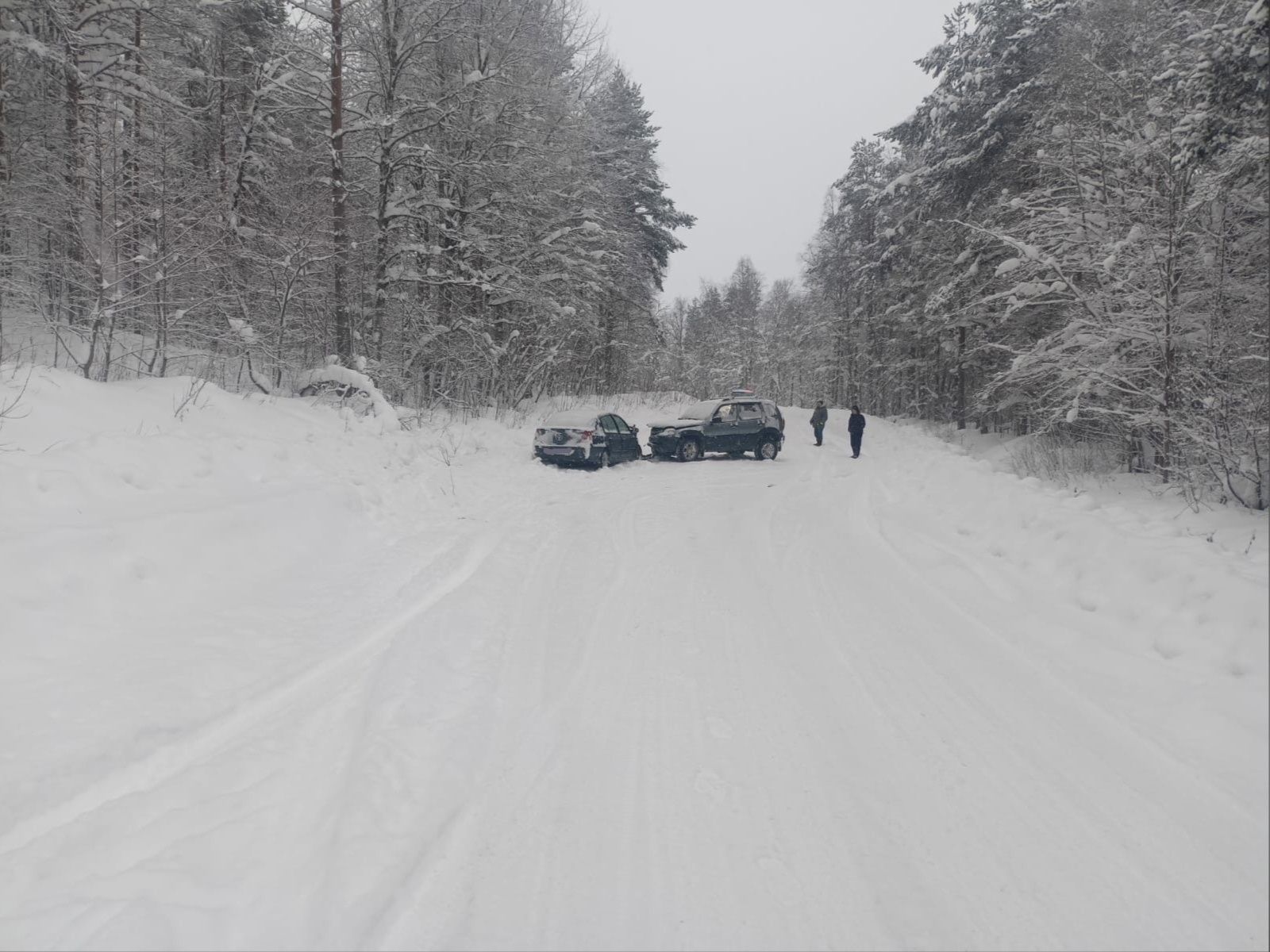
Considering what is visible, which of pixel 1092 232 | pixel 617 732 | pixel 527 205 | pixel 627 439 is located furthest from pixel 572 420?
pixel 617 732

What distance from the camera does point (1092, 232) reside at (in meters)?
9.33

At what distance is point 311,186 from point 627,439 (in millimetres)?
11737

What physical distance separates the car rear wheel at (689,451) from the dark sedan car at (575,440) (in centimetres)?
282

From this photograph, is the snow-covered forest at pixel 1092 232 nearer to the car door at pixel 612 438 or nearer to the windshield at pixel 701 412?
the windshield at pixel 701 412

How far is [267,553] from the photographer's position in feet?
21.6

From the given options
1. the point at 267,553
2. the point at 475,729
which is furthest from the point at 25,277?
the point at 475,729

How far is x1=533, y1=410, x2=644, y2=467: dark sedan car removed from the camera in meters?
14.9

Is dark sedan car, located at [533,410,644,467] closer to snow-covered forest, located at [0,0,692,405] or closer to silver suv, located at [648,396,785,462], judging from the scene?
silver suv, located at [648,396,785,462]

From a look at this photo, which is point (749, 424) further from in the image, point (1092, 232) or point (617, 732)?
point (617, 732)

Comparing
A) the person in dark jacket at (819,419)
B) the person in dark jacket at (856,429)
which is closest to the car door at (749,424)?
the person in dark jacket at (856,429)

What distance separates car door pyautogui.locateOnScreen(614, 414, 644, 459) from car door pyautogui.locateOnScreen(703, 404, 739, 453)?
2334 millimetres

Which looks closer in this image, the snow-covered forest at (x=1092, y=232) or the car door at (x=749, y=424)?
the snow-covered forest at (x=1092, y=232)

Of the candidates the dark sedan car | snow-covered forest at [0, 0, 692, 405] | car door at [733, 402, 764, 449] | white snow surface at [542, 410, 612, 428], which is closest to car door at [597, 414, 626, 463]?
the dark sedan car

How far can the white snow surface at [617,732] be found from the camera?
1.56 meters
